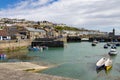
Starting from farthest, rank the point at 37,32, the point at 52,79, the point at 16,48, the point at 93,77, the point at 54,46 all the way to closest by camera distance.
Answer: the point at 37,32 < the point at 54,46 < the point at 16,48 < the point at 93,77 < the point at 52,79

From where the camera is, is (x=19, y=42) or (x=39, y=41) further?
(x=39, y=41)

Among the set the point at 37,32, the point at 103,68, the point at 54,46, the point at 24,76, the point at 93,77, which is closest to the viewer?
the point at 24,76

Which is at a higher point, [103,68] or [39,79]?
[39,79]

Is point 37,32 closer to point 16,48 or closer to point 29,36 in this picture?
point 29,36

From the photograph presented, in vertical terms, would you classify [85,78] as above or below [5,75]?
below

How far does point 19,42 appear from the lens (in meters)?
69.9

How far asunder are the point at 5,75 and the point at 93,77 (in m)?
14.2

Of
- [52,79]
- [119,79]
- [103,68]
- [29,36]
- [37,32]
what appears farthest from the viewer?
[37,32]

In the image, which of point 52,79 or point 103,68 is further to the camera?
point 103,68

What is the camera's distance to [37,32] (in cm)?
10269

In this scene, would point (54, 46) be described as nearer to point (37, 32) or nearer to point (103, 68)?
point (37, 32)

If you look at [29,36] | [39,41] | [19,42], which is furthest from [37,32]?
[19,42]

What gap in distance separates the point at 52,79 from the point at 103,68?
20.1 m

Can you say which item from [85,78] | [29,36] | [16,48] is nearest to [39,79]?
[85,78]
